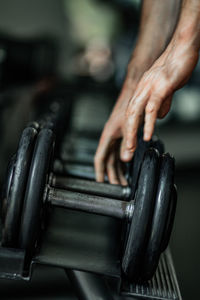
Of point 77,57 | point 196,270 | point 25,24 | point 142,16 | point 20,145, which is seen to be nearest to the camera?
point 20,145

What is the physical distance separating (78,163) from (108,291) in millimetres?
414

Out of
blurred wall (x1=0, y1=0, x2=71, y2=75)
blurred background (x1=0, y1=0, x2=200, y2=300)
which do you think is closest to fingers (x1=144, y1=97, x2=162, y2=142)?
blurred background (x1=0, y1=0, x2=200, y2=300)

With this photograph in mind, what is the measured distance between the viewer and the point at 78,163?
3.48 ft

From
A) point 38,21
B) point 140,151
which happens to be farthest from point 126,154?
point 38,21

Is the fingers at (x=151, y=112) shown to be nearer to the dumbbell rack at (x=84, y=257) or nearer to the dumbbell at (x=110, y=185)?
the dumbbell at (x=110, y=185)

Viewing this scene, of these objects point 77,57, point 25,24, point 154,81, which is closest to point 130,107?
point 154,81

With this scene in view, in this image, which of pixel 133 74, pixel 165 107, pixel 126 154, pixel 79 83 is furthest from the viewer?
pixel 79 83

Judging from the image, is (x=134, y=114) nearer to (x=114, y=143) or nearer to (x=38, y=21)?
(x=114, y=143)

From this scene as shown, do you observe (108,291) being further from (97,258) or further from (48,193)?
(48,193)

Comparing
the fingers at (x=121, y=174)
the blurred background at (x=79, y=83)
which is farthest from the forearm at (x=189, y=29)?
the blurred background at (x=79, y=83)

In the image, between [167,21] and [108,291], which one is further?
[167,21]

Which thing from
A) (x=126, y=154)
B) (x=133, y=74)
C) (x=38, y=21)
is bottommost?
(x=126, y=154)

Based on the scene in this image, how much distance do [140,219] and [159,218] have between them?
0.10 ft

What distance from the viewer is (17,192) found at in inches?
24.8
